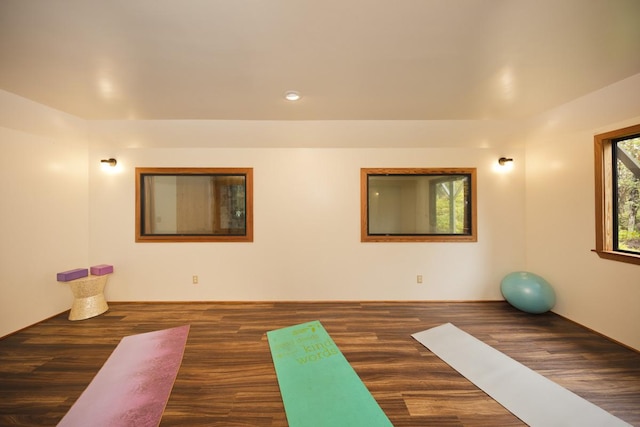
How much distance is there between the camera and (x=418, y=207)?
3.64 m

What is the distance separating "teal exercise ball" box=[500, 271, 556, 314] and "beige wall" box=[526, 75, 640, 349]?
9.1 inches

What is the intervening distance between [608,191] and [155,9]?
4.53 metres

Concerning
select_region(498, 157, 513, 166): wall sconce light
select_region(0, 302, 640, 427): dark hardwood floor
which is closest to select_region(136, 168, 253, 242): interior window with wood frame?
select_region(0, 302, 640, 427): dark hardwood floor

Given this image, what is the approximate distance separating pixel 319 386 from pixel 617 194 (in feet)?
12.4

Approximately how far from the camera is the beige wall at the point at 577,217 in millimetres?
2334

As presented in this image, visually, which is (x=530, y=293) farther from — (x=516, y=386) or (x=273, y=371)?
(x=273, y=371)

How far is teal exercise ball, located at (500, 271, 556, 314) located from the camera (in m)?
2.96

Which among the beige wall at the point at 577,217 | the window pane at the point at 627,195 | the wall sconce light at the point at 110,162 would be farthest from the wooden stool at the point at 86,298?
the window pane at the point at 627,195

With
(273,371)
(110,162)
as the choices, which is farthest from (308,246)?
(110,162)

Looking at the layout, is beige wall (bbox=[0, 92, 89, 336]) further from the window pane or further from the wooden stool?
the window pane

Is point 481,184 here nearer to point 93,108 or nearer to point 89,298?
point 93,108

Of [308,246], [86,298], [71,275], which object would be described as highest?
[308,246]

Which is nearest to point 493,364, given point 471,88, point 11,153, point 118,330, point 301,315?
point 301,315

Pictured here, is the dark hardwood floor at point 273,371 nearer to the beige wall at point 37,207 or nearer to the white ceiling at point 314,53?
the beige wall at point 37,207
